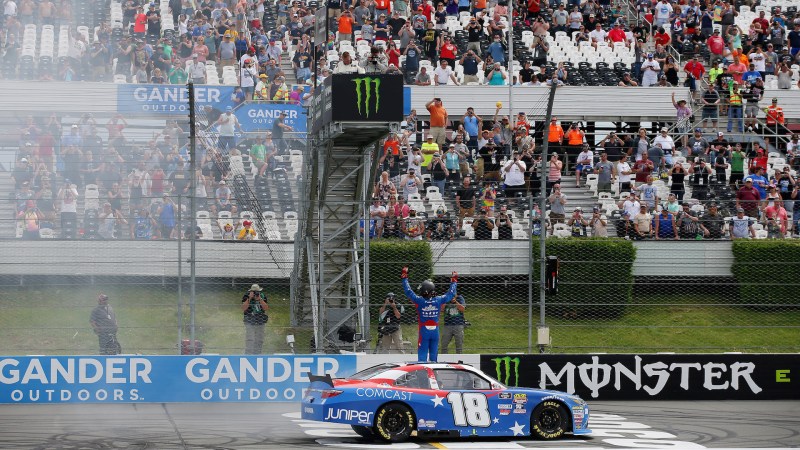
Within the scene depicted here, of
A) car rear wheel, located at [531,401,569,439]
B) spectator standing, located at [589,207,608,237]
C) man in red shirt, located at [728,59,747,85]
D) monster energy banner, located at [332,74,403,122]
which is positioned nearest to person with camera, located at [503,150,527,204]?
spectator standing, located at [589,207,608,237]

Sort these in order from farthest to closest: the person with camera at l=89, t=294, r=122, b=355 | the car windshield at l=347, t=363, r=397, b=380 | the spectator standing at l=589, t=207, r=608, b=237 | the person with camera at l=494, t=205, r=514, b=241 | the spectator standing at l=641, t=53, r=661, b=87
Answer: the spectator standing at l=641, t=53, r=661, b=87 < the spectator standing at l=589, t=207, r=608, b=237 < the person with camera at l=494, t=205, r=514, b=241 < the person with camera at l=89, t=294, r=122, b=355 < the car windshield at l=347, t=363, r=397, b=380

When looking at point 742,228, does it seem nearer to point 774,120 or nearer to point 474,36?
point 774,120

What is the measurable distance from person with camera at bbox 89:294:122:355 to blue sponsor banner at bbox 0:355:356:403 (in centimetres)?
53

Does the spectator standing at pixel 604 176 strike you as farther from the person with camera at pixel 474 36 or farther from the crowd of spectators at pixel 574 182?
the person with camera at pixel 474 36

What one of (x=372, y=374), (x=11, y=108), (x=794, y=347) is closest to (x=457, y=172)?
(x=794, y=347)

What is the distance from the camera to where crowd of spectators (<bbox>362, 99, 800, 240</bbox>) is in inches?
919

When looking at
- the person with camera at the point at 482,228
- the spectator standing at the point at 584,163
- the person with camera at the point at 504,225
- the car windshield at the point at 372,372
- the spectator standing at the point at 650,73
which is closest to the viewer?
the car windshield at the point at 372,372

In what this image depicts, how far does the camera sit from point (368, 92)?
18969 millimetres

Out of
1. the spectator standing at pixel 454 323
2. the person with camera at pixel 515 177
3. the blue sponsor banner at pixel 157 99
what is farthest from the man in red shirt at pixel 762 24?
the spectator standing at pixel 454 323

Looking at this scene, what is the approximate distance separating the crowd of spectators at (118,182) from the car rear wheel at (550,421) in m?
7.02

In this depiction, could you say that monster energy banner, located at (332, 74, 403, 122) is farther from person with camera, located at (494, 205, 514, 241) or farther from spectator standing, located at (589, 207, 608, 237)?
spectator standing, located at (589, 207, 608, 237)

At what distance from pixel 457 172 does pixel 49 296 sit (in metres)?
9.48

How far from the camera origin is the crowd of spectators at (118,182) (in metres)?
21.9

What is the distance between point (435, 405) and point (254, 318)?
609cm
